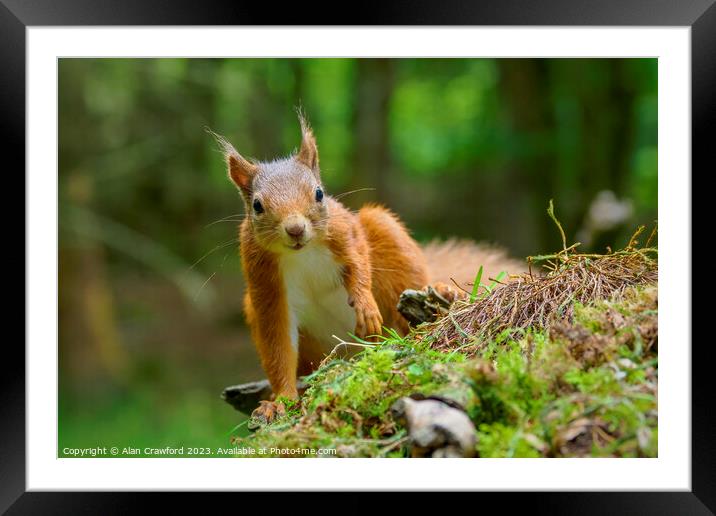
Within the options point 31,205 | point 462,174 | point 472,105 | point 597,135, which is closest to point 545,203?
point 597,135

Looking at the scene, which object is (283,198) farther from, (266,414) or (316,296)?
(266,414)

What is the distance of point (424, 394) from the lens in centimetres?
215

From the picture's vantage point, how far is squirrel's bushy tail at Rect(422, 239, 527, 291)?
4227mm

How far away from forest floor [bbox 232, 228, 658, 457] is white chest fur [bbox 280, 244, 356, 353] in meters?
0.74

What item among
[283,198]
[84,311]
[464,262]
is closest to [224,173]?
[84,311]

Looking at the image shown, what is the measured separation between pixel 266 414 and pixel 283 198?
100cm

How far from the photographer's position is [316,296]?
3.60 m

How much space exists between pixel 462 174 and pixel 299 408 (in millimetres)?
10260

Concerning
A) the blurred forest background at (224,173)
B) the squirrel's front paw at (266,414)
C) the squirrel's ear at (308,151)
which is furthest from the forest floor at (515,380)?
the blurred forest background at (224,173)

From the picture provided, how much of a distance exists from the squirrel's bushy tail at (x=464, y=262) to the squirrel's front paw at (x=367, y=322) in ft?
2.57

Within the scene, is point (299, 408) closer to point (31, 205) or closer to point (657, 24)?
point (31, 205)

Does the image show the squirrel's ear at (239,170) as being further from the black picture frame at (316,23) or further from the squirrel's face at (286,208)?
the black picture frame at (316,23)

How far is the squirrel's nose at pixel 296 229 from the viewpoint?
3061mm

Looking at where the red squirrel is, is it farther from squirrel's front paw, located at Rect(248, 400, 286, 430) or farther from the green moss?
the green moss
